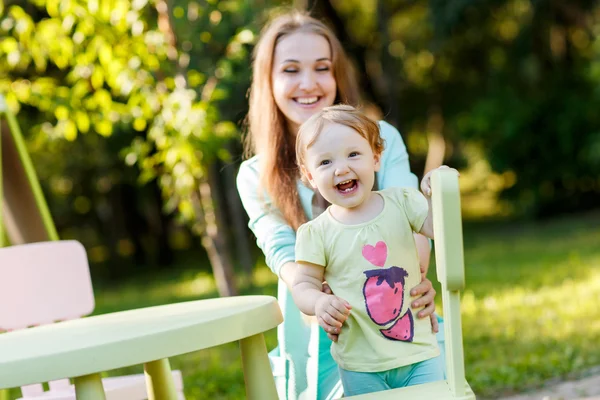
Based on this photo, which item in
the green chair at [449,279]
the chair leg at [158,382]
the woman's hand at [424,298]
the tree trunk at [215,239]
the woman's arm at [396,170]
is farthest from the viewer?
the tree trunk at [215,239]

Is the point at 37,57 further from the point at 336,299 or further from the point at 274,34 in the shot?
→ the point at 336,299

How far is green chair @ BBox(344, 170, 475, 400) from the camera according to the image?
1810 millimetres

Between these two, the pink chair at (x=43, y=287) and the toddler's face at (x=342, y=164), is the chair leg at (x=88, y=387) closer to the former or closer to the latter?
the toddler's face at (x=342, y=164)

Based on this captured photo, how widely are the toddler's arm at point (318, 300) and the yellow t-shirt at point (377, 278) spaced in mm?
30

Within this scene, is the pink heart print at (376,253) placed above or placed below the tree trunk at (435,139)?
below

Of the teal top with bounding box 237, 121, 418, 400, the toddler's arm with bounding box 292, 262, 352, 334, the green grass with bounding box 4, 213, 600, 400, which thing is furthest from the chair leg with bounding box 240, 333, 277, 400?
the green grass with bounding box 4, 213, 600, 400

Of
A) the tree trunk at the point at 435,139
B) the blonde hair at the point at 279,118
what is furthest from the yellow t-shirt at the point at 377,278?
the tree trunk at the point at 435,139

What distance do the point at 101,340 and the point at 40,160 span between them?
1057cm

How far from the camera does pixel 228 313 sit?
1968 mm

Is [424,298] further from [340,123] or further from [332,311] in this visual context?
[340,123]

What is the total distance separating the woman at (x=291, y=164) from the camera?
105 inches

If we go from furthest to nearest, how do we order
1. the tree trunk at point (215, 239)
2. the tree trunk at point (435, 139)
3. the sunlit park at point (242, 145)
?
the tree trunk at point (435, 139)
the tree trunk at point (215, 239)
the sunlit park at point (242, 145)

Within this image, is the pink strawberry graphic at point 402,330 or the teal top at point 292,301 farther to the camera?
the teal top at point 292,301

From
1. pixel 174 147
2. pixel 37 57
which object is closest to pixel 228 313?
pixel 174 147
